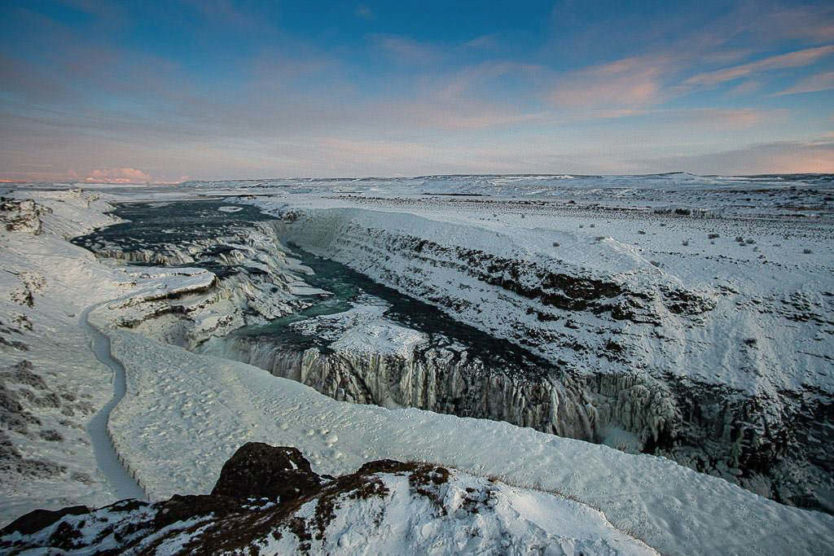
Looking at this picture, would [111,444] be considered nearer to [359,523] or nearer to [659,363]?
[359,523]

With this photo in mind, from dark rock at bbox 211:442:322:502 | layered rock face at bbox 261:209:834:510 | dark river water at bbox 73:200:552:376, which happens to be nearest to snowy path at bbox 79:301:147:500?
dark rock at bbox 211:442:322:502

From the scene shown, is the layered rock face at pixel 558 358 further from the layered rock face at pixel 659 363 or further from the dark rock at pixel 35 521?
the dark rock at pixel 35 521

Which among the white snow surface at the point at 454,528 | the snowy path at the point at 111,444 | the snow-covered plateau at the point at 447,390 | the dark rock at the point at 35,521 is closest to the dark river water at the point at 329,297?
the snow-covered plateau at the point at 447,390

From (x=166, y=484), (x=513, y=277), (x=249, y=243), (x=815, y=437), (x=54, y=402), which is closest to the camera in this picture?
(x=166, y=484)

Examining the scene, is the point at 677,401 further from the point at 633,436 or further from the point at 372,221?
the point at 372,221

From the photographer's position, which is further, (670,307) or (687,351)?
(670,307)

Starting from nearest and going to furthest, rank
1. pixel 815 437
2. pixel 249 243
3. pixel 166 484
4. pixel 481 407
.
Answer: pixel 166 484, pixel 815 437, pixel 481 407, pixel 249 243

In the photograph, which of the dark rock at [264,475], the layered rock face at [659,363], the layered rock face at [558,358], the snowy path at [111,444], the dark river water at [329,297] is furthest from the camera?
the dark river water at [329,297]

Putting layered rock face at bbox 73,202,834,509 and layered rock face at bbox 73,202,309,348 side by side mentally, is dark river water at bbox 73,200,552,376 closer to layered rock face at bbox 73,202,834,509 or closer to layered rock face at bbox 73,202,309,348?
layered rock face at bbox 73,202,309,348

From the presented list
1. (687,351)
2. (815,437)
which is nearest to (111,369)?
(687,351)
